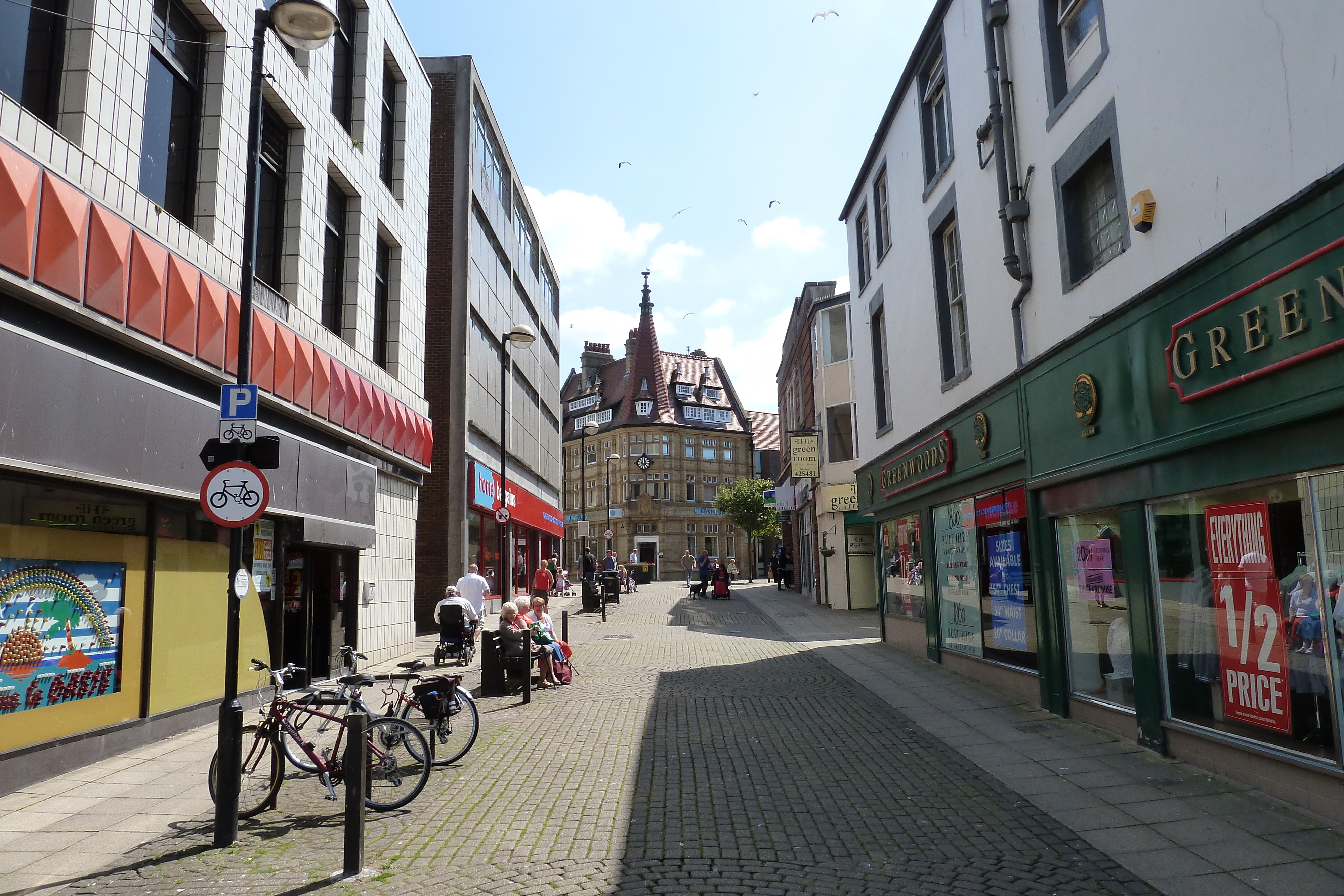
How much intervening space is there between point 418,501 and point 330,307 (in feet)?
26.8

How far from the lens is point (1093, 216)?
29.7 ft

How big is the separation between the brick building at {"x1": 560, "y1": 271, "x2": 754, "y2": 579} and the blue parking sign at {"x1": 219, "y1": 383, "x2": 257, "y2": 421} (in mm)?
61557

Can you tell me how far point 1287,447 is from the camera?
5992 millimetres

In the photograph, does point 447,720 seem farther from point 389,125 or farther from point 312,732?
point 389,125

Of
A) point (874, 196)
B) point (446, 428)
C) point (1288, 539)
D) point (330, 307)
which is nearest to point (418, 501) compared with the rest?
point (446, 428)

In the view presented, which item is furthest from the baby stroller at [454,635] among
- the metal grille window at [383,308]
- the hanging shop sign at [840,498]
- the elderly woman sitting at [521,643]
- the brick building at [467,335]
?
the hanging shop sign at [840,498]

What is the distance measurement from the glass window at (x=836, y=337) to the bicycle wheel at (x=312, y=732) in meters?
22.8

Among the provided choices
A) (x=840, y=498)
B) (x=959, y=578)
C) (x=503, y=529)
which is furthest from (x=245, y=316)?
(x=503, y=529)

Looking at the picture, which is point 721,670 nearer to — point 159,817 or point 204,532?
point 204,532

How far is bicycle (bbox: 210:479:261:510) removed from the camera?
6.32 meters

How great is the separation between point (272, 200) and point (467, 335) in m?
10.5

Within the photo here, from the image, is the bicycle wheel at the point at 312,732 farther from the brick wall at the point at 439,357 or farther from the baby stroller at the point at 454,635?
the brick wall at the point at 439,357

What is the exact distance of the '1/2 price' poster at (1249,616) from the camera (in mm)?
6324

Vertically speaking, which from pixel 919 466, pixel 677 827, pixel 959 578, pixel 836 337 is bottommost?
pixel 677 827
